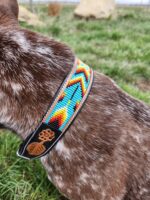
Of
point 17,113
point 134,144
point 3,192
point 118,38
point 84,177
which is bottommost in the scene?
point 118,38

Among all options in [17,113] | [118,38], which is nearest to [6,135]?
[17,113]

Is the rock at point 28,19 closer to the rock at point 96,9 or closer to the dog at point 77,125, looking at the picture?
the rock at point 96,9

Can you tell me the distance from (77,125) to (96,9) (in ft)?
37.6

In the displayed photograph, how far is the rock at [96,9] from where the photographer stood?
13.3 meters

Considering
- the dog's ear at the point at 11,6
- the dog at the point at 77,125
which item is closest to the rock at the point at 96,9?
the dog's ear at the point at 11,6

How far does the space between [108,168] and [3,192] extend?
3.80 feet

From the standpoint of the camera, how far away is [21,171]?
3604mm

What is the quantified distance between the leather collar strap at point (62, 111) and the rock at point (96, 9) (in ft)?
35.9

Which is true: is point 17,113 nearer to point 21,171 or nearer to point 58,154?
point 58,154

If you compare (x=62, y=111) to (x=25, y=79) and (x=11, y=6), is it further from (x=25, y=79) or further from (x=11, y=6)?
(x=11, y=6)

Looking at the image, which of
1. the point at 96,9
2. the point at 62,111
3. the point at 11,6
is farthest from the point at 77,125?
the point at 96,9

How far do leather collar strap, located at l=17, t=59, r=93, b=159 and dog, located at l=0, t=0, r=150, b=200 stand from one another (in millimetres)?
72

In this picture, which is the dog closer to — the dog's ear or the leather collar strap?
the leather collar strap

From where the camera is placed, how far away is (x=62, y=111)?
2441 mm
